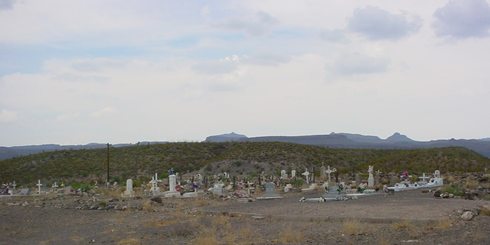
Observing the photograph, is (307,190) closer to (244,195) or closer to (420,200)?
(244,195)

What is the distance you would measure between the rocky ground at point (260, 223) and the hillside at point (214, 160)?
78.4ft

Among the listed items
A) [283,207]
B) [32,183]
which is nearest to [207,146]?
[32,183]

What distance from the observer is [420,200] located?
64.3ft

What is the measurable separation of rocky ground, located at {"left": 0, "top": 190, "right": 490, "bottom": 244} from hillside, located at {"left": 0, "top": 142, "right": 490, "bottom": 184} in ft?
78.4

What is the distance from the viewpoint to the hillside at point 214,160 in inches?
1931

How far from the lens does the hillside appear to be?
4904 centimetres

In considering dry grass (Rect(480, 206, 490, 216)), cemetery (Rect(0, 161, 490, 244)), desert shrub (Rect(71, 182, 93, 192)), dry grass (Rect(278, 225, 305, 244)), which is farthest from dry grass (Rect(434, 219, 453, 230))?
desert shrub (Rect(71, 182, 93, 192))

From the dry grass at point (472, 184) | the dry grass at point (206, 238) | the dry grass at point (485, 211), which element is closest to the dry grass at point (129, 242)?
the dry grass at point (206, 238)

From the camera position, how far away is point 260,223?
1586 centimetres

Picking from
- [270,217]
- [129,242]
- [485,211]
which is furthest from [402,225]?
[129,242]

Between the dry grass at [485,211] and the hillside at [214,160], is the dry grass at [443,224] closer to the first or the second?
the dry grass at [485,211]

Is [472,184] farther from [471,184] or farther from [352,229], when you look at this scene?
[352,229]

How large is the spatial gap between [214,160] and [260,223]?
1642 inches

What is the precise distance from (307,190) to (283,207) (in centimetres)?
780
